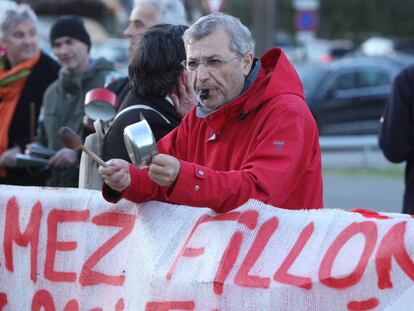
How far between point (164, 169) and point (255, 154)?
1.30 ft

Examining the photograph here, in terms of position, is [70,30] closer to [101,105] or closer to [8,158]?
[8,158]

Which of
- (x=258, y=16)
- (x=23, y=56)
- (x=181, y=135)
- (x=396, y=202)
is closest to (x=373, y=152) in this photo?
(x=258, y=16)

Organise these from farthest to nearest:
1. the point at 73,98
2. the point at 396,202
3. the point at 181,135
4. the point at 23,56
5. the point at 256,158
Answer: the point at 396,202 → the point at 23,56 → the point at 73,98 → the point at 181,135 → the point at 256,158

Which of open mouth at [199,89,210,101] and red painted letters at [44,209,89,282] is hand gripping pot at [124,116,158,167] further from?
red painted letters at [44,209,89,282]

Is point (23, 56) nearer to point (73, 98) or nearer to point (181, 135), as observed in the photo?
point (73, 98)

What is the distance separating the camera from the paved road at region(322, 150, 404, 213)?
1248 centimetres

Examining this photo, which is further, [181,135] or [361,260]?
[181,135]

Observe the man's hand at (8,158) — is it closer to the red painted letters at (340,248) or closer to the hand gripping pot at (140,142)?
the hand gripping pot at (140,142)

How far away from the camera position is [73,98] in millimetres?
6535

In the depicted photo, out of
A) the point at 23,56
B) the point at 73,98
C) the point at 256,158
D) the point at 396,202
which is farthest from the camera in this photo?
the point at 396,202

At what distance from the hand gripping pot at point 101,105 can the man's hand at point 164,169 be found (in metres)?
1.64

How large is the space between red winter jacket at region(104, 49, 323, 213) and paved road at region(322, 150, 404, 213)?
7.72 m

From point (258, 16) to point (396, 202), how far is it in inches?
151

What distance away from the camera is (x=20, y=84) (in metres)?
7.29
